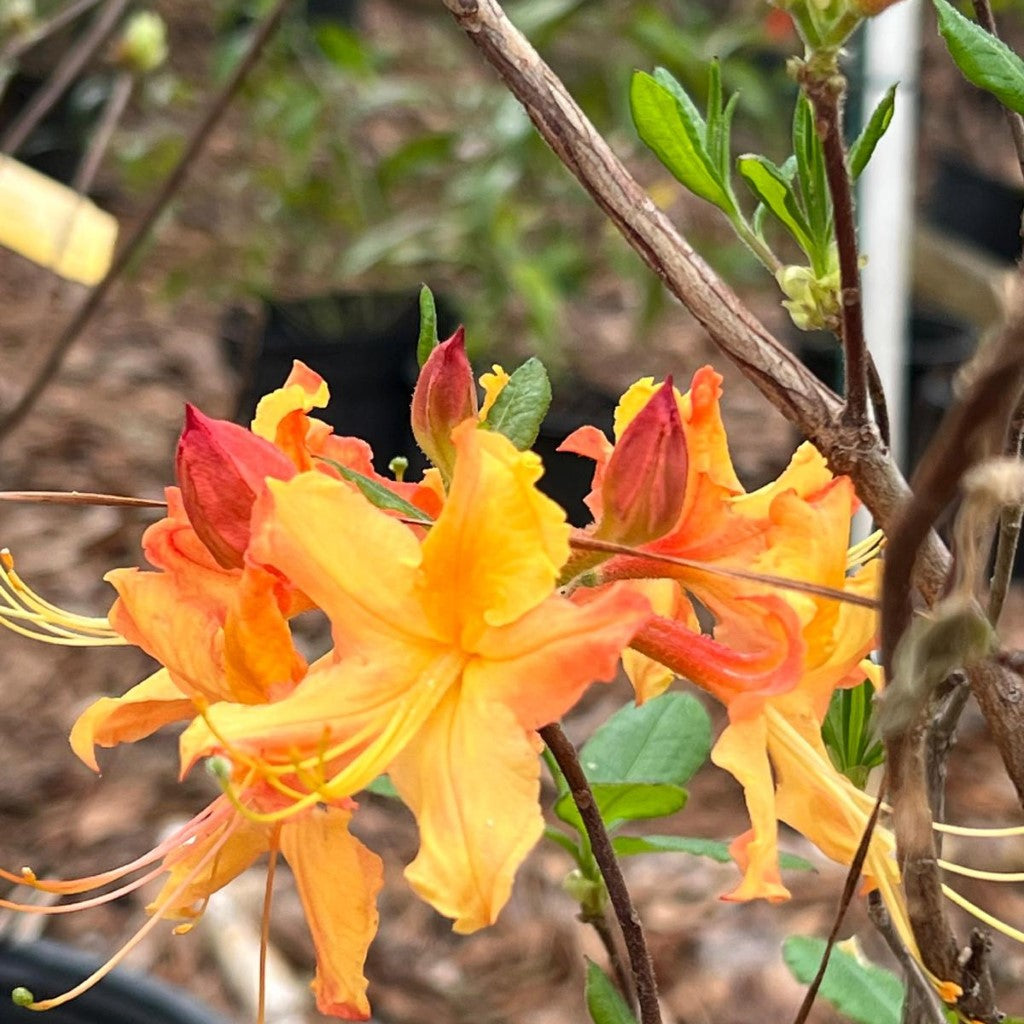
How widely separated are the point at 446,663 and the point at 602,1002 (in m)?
0.20

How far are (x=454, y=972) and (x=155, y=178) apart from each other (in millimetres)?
1693

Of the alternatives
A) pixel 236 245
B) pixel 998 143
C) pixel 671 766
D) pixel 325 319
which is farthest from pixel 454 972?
pixel 998 143

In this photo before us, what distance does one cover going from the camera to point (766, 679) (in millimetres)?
399

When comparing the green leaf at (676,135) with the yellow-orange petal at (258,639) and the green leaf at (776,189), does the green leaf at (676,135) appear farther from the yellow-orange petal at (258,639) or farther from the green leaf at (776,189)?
the yellow-orange petal at (258,639)

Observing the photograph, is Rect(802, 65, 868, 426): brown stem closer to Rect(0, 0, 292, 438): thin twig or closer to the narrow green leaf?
the narrow green leaf

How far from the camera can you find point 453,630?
1.33 ft

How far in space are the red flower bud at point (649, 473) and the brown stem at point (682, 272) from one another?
26mm

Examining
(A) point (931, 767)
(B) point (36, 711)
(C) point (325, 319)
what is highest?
(A) point (931, 767)

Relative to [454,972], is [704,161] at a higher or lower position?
higher

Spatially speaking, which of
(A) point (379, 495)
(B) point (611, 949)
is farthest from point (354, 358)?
(A) point (379, 495)

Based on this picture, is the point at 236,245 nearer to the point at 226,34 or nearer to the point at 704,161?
the point at 226,34

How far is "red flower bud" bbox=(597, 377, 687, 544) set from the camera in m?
0.41

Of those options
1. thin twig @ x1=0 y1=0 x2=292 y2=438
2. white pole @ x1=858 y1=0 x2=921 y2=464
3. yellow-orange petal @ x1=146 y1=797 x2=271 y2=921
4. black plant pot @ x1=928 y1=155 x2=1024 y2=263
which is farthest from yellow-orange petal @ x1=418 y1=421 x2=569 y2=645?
black plant pot @ x1=928 y1=155 x2=1024 y2=263

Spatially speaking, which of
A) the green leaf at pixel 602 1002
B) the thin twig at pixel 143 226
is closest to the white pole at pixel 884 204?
the thin twig at pixel 143 226
